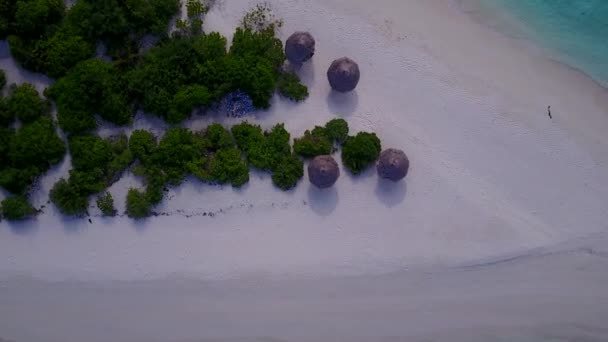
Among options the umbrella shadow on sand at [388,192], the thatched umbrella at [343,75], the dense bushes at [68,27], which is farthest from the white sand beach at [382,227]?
the dense bushes at [68,27]

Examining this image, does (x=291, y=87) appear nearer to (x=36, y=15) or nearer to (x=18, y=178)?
(x=36, y=15)

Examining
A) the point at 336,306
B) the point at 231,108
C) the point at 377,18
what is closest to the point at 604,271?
the point at 336,306

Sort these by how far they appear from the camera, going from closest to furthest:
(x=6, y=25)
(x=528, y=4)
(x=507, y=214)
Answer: (x=6, y=25) < (x=507, y=214) < (x=528, y=4)

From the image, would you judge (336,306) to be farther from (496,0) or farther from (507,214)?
(496,0)

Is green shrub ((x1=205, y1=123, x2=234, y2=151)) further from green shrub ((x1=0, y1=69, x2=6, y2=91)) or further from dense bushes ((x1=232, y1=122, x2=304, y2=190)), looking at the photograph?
green shrub ((x1=0, y1=69, x2=6, y2=91))

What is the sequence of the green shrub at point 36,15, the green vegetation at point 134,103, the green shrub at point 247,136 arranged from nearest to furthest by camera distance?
the green shrub at point 36,15 < the green vegetation at point 134,103 < the green shrub at point 247,136

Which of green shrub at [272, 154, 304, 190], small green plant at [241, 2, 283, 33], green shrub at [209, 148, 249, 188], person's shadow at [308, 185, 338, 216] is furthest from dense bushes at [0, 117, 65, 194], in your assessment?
person's shadow at [308, 185, 338, 216]

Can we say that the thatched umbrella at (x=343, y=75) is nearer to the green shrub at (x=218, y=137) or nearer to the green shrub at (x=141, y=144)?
the green shrub at (x=218, y=137)
